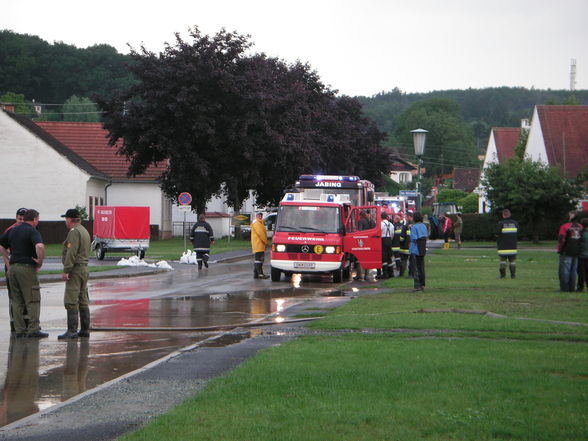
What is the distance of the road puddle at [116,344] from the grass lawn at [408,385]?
1.62m

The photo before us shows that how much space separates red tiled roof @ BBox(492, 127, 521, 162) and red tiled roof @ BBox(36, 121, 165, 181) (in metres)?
38.6

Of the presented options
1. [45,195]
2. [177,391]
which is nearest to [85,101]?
[45,195]

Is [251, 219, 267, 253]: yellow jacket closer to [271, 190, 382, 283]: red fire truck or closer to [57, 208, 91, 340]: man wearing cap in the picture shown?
[271, 190, 382, 283]: red fire truck

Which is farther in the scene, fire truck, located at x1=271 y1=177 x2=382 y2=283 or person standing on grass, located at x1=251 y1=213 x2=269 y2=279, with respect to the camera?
person standing on grass, located at x1=251 y1=213 x2=269 y2=279

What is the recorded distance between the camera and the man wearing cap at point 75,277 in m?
14.1

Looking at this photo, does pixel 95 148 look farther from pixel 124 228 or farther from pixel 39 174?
pixel 124 228

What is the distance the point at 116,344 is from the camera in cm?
1354

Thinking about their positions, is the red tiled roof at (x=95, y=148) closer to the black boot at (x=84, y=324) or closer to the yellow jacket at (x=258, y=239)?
the yellow jacket at (x=258, y=239)

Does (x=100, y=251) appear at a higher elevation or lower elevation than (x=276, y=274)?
higher

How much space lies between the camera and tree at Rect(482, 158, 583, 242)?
56719 millimetres

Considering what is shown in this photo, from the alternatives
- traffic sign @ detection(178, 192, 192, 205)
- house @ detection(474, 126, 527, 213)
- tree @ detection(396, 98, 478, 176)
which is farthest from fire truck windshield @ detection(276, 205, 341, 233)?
tree @ detection(396, 98, 478, 176)

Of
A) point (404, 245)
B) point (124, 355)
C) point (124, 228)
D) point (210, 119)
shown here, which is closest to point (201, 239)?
point (124, 228)

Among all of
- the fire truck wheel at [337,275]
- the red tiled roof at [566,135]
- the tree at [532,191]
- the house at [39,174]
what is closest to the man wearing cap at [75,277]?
the fire truck wheel at [337,275]

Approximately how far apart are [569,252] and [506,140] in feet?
250
